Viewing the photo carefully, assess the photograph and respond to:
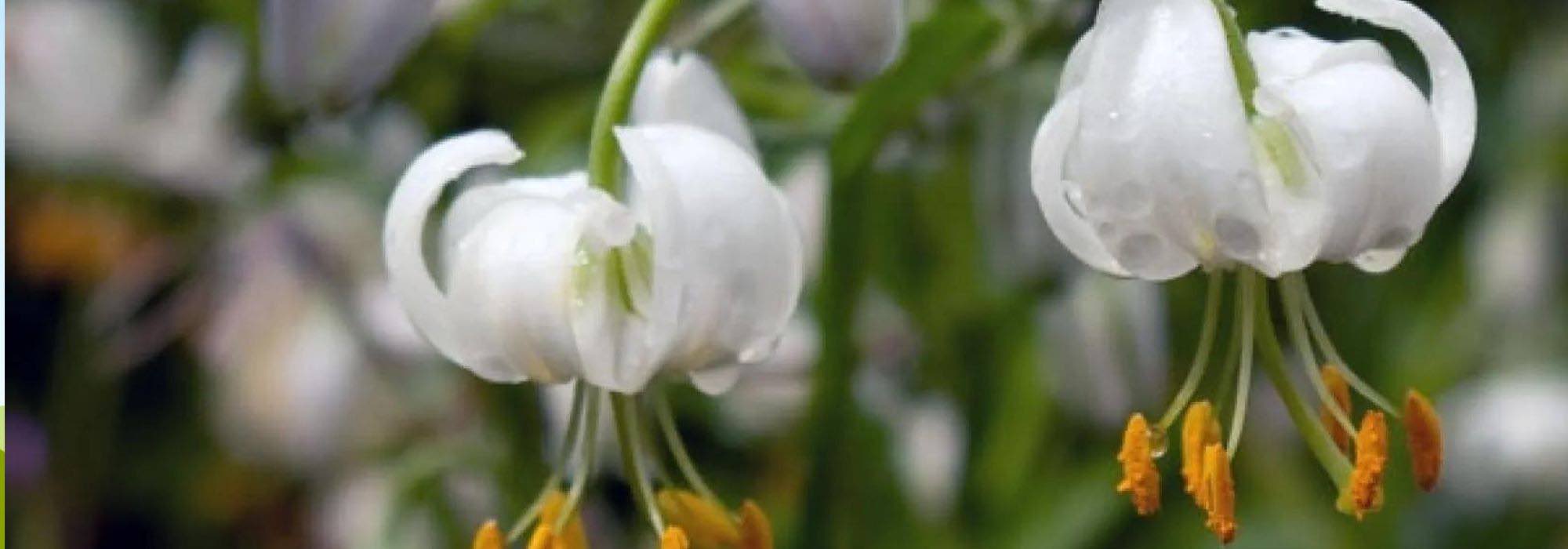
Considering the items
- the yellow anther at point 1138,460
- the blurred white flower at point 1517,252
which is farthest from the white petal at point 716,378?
the blurred white flower at point 1517,252

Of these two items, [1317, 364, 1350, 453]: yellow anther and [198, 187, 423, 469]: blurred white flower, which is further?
[198, 187, 423, 469]: blurred white flower

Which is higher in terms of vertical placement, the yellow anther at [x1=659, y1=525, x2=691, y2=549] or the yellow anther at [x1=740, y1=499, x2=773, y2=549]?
the yellow anther at [x1=659, y1=525, x2=691, y2=549]

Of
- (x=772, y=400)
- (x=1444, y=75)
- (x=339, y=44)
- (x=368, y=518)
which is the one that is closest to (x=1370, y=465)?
(x=1444, y=75)

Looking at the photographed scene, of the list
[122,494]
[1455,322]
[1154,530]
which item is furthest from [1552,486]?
[122,494]

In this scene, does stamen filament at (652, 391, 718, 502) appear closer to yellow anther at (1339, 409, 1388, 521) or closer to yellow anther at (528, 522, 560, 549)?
yellow anther at (528, 522, 560, 549)

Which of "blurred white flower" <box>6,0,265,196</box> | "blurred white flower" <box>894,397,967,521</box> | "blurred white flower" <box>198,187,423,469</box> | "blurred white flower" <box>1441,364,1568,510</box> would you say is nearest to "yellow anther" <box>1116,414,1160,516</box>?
"blurred white flower" <box>894,397,967,521</box>

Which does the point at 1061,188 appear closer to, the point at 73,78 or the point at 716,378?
the point at 716,378
